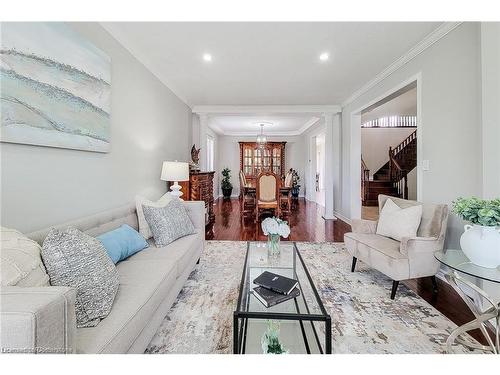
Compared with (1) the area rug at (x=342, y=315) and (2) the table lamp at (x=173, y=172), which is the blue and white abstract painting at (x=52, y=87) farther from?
(1) the area rug at (x=342, y=315)

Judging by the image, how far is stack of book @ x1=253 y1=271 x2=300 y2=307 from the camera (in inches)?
55.6

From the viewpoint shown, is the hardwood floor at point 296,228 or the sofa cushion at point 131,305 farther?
the hardwood floor at point 296,228

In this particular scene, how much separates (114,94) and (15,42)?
1021 millimetres

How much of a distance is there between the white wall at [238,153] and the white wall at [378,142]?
233cm

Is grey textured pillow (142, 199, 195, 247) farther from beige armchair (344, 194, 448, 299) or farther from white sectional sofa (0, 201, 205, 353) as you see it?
beige armchair (344, 194, 448, 299)

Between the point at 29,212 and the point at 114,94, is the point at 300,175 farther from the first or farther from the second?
the point at 29,212

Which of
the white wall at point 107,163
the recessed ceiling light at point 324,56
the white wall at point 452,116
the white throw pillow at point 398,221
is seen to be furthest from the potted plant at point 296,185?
the white throw pillow at point 398,221

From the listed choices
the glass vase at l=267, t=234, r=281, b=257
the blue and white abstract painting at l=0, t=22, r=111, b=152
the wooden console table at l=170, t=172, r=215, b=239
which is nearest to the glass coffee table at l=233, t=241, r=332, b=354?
the glass vase at l=267, t=234, r=281, b=257

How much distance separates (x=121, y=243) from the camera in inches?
70.9

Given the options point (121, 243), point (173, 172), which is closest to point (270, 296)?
point (121, 243)

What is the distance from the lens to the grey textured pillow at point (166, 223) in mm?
2168

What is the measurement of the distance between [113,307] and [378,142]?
9664 mm
